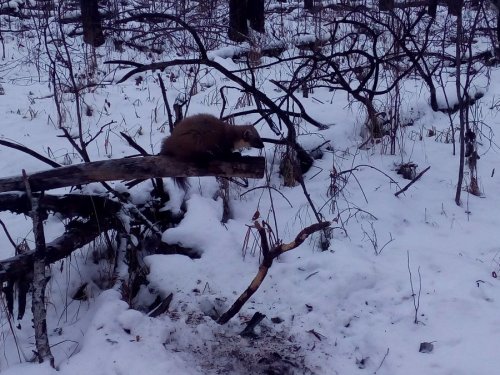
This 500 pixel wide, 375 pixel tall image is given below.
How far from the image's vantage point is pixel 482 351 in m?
2.77

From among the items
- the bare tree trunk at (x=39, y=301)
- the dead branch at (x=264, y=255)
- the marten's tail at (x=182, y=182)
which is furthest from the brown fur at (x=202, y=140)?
the bare tree trunk at (x=39, y=301)

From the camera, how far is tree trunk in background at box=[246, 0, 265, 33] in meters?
9.85

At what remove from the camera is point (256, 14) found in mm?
9969

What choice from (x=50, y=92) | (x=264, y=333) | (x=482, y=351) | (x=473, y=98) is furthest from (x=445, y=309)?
(x=50, y=92)

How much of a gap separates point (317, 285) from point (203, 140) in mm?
1177

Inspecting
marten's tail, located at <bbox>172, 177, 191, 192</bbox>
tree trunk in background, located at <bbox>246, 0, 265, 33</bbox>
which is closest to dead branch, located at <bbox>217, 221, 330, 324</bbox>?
marten's tail, located at <bbox>172, 177, 191, 192</bbox>

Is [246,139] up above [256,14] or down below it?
below

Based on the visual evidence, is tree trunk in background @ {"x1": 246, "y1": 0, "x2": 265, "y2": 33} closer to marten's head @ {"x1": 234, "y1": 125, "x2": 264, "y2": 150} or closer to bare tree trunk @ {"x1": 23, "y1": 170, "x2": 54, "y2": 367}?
marten's head @ {"x1": 234, "y1": 125, "x2": 264, "y2": 150}

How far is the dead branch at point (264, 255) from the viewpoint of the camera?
9.58 feet

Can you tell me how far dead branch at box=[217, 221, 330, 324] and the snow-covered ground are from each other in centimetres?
13

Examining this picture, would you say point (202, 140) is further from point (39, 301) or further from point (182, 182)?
point (39, 301)

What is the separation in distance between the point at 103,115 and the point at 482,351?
5174 mm

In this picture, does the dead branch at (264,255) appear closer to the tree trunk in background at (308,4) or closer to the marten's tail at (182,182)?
the marten's tail at (182,182)

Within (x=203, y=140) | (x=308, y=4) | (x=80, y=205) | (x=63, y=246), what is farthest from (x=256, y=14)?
(x=63, y=246)
